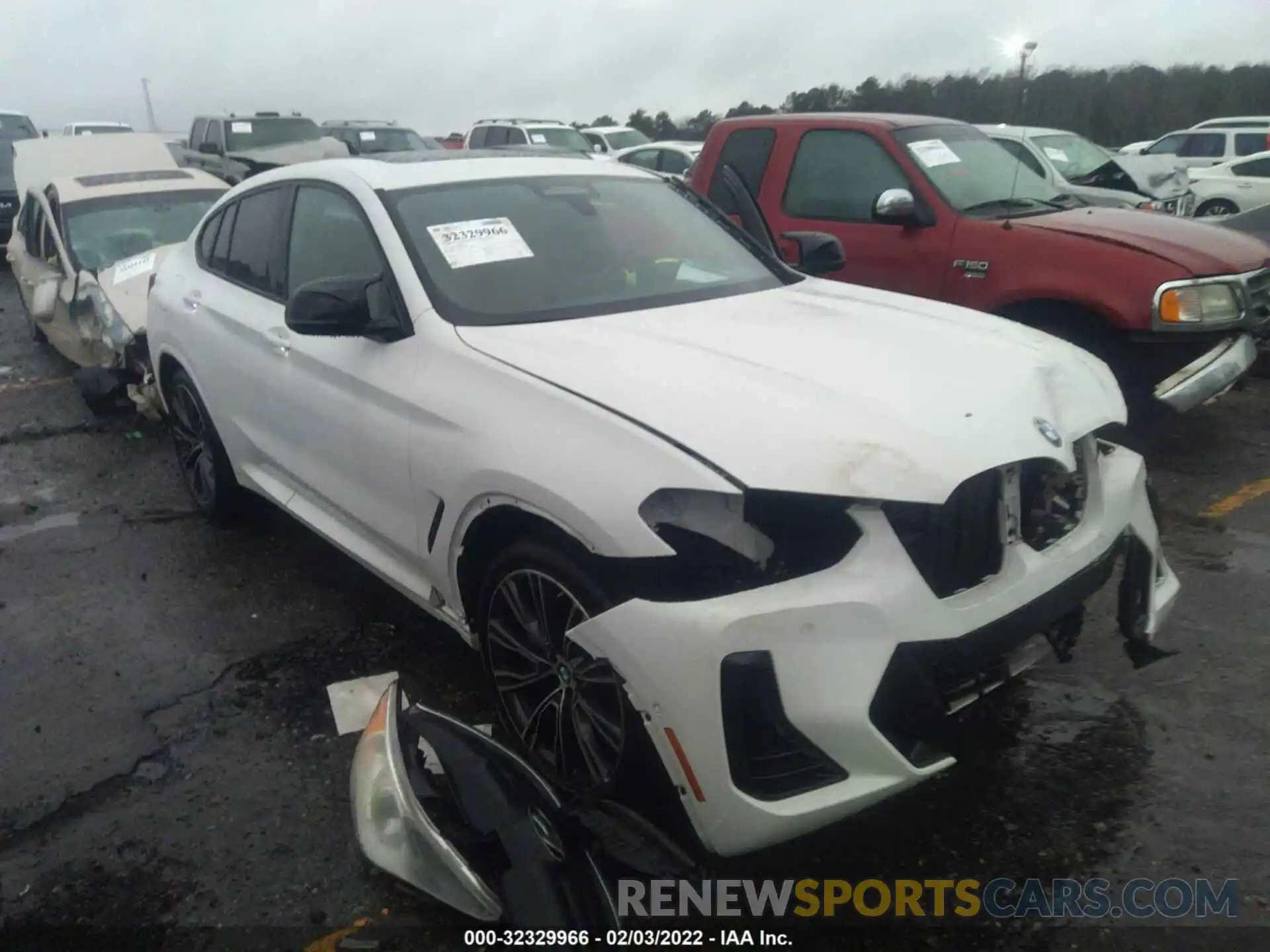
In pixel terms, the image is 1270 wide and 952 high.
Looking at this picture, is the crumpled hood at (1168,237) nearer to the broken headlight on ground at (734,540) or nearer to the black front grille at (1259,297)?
the black front grille at (1259,297)

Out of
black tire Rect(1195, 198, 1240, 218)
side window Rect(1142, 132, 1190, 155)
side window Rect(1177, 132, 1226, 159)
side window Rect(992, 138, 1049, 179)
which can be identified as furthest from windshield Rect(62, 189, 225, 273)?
side window Rect(1177, 132, 1226, 159)

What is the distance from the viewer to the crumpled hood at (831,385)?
7.58ft

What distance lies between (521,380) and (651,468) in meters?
0.57

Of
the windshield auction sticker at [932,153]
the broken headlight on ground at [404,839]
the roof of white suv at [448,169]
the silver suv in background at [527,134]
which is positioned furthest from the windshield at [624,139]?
the broken headlight on ground at [404,839]

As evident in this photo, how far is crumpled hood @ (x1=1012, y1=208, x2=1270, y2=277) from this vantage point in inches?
199

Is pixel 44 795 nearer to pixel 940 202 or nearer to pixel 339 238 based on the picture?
pixel 339 238

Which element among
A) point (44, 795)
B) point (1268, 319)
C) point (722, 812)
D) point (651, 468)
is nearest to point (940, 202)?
point (1268, 319)

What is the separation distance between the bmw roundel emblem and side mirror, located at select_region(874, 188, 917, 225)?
3.29 m

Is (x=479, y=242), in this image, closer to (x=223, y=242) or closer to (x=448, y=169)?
(x=448, y=169)

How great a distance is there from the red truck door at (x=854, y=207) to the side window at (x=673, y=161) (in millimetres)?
10130

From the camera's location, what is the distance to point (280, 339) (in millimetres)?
3756

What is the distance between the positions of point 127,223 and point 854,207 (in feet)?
18.1

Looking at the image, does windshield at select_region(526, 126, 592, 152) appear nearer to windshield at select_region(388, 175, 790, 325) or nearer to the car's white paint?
the car's white paint

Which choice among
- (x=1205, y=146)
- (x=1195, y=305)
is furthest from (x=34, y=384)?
(x=1205, y=146)
